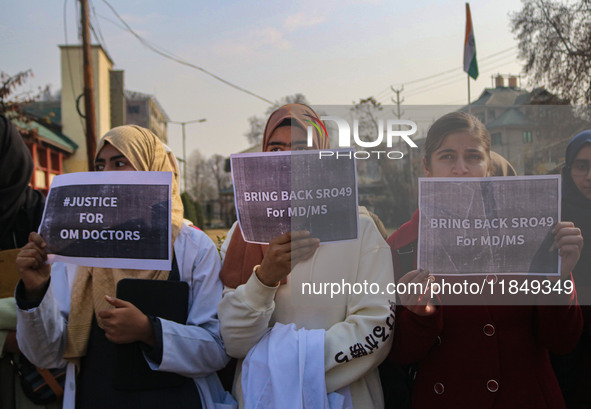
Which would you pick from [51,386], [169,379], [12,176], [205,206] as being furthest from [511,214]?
[205,206]

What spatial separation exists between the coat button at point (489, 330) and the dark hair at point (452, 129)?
71 centimetres

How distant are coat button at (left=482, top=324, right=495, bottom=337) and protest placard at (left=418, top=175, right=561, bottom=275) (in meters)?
0.24

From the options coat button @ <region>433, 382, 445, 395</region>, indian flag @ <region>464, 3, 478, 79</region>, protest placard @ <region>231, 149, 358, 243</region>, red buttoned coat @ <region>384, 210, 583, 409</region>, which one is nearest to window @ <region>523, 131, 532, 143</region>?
red buttoned coat @ <region>384, 210, 583, 409</region>

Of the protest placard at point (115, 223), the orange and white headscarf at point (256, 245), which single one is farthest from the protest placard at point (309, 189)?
the protest placard at point (115, 223)

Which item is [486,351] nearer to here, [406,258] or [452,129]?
[406,258]

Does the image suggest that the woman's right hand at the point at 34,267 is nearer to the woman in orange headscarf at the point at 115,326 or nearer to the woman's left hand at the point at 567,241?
the woman in orange headscarf at the point at 115,326

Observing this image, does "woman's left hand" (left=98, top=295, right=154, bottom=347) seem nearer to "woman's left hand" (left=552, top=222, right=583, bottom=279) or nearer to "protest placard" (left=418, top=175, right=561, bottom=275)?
"protest placard" (left=418, top=175, right=561, bottom=275)

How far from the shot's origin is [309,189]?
5.85 feet

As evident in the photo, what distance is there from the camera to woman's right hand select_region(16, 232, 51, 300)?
1.92m

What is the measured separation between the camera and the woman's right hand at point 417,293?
177cm

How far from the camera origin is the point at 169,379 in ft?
6.41

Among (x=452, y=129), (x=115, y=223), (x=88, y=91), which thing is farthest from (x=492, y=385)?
(x=88, y=91)

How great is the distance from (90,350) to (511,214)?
6.02 ft

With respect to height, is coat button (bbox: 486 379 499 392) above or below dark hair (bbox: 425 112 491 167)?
below
